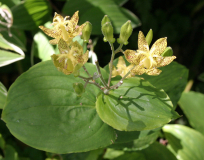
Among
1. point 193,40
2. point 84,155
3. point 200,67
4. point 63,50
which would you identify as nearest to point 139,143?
point 84,155

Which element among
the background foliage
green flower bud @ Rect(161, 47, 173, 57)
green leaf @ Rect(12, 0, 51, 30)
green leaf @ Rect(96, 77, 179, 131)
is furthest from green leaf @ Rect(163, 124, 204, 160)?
green leaf @ Rect(12, 0, 51, 30)

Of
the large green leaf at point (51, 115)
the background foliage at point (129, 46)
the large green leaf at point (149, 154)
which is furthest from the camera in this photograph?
the large green leaf at point (149, 154)

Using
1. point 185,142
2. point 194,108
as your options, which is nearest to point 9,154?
point 185,142

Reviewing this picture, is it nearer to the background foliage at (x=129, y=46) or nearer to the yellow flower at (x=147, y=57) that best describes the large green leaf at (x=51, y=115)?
the background foliage at (x=129, y=46)

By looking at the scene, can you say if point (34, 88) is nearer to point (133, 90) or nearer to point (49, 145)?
point (49, 145)

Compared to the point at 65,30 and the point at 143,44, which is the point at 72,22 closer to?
the point at 65,30

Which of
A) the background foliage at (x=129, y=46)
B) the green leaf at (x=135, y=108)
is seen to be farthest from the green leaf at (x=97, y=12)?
the green leaf at (x=135, y=108)
